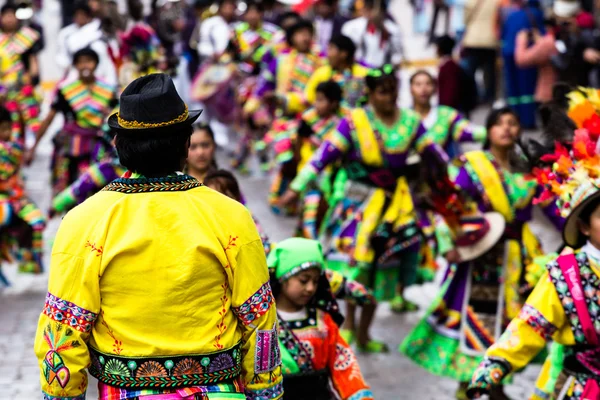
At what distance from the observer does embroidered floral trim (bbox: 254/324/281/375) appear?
3.74m

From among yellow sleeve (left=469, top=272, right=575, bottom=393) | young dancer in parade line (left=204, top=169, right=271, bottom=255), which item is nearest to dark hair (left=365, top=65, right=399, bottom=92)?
young dancer in parade line (left=204, top=169, right=271, bottom=255)

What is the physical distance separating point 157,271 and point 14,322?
205 inches

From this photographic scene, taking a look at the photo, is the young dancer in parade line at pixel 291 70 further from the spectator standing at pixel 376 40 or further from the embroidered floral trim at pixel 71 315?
the embroidered floral trim at pixel 71 315

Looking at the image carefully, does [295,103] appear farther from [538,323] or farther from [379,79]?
[538,323]

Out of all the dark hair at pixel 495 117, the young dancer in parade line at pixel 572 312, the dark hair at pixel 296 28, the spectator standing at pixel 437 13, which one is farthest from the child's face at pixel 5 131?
the spectator standing at pixel 437 13

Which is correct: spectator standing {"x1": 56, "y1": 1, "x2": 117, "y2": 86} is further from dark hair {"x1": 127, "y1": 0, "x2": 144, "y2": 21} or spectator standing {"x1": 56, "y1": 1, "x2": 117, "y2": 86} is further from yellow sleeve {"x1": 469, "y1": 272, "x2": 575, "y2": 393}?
yellow sleeve {"x1": 469, "y1": 272, "x2": 575, "y2": 393}

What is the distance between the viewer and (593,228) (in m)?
4.62

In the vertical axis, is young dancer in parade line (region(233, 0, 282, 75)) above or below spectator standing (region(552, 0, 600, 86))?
below

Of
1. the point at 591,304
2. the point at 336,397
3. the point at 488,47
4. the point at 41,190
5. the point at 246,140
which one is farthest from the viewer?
the point at 488,47

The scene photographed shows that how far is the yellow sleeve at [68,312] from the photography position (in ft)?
11.6

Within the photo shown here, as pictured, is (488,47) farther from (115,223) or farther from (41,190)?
(115,223)

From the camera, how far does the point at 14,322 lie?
27.9ft

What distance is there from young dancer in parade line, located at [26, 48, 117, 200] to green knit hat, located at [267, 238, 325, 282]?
4974 millimetres

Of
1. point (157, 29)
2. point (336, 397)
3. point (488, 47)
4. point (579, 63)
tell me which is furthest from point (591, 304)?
point (157, 29)
